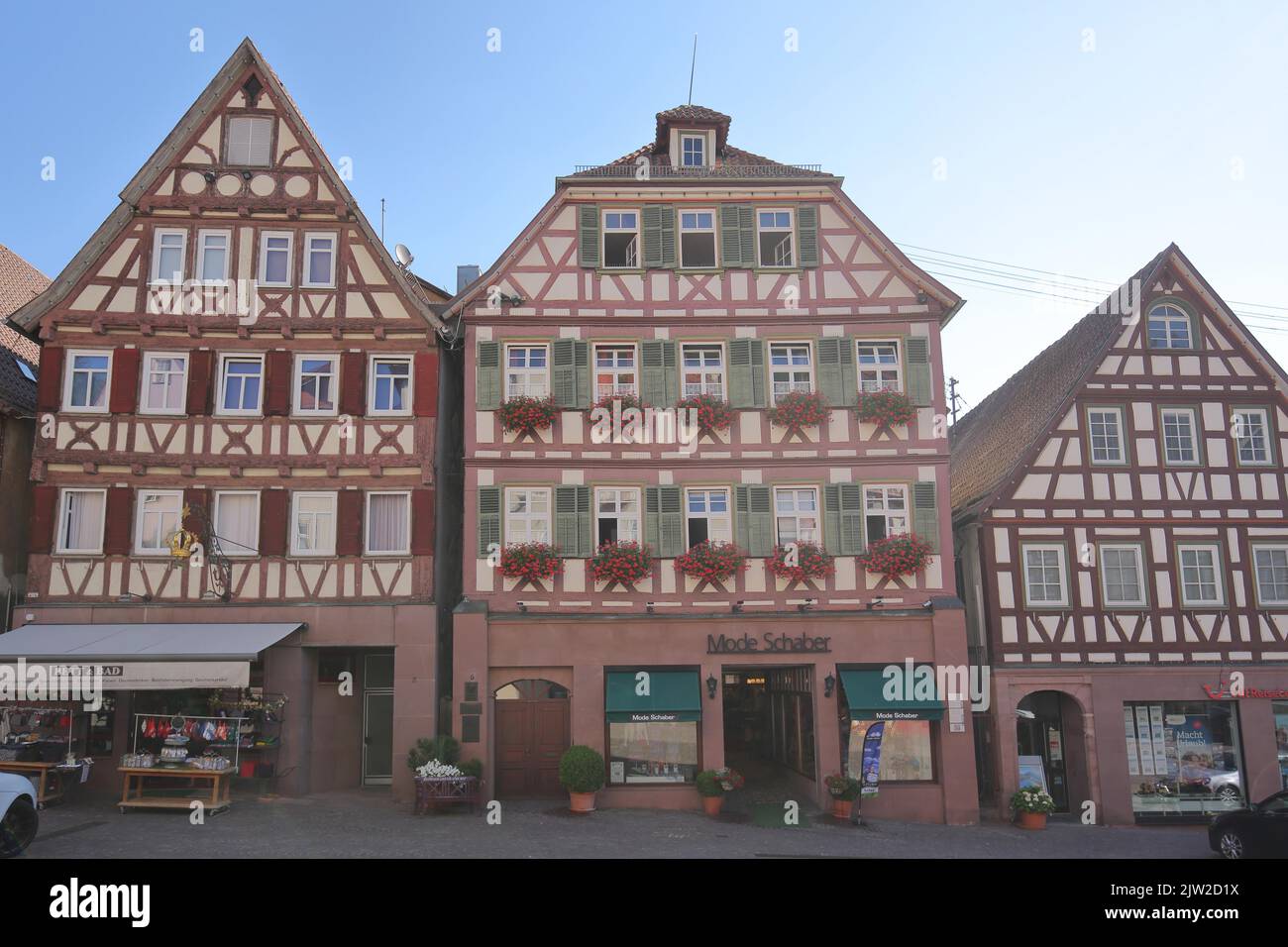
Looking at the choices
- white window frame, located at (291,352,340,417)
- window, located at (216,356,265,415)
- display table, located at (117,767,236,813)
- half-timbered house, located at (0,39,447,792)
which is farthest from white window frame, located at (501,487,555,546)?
display table, located at (117,767,236,813)

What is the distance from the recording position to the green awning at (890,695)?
68.5 ft

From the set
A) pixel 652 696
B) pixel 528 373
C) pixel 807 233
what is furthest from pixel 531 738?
pixel 807 233

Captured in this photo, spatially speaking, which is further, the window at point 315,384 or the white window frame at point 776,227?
the white window frame at point 776,227

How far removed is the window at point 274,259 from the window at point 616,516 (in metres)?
8.00

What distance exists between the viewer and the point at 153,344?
2197 centimetres

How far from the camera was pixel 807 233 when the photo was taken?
75.9 ft

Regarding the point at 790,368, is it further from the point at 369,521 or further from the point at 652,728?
the point at 369,521

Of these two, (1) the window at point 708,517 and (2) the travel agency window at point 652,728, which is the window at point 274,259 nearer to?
(1) the window at point 708,517

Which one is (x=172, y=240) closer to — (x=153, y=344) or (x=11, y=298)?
(x=153, y=344)

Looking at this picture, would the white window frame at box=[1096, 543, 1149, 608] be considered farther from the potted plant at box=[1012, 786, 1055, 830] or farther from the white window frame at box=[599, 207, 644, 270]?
the white window frame at box=[599, 207, 644, 270]

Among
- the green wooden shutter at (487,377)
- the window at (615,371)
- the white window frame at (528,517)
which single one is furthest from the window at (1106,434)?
the green wooden shutter at (487,377)

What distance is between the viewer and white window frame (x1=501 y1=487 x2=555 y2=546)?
21812 mm

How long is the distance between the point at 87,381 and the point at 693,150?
1375 centimetres

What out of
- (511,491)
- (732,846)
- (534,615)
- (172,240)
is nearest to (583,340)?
(511,491)
